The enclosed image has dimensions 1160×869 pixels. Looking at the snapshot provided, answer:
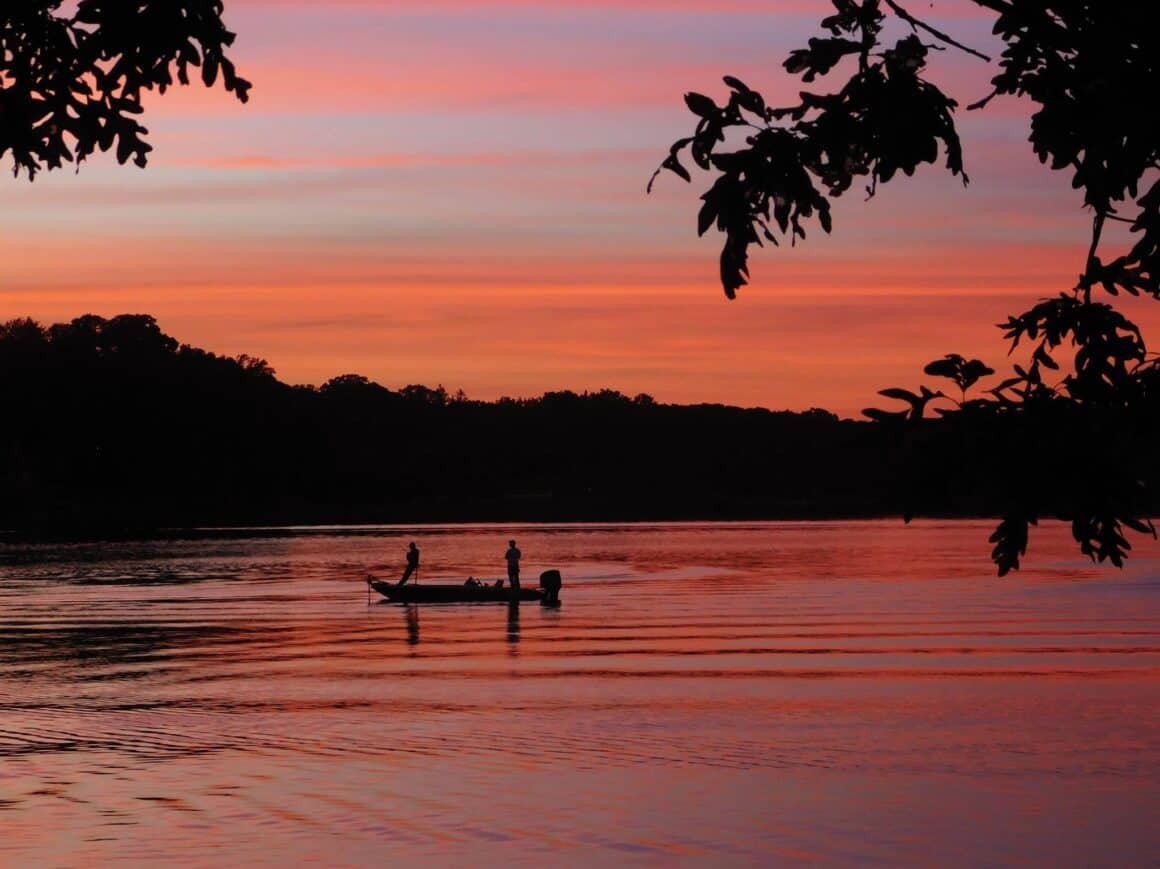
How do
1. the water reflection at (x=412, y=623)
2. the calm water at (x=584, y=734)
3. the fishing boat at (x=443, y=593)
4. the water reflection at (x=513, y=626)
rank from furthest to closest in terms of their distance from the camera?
the fishing boat at (x=443, y=593)
the water reflection at (x=412, y=623)
the water reflection at (x=513, y=626)
the calm water at (x=584, y=734)

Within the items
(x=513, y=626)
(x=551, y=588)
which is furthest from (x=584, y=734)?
(x=551, y=588)

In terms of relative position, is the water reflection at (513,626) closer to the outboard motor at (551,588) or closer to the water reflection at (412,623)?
the outboard motor at (551,588)

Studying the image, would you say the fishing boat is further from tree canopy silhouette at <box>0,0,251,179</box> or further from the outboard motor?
tree canopy silhouette at <box>0,0,251,179</box>

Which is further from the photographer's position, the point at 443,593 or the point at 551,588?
the point at 443,593

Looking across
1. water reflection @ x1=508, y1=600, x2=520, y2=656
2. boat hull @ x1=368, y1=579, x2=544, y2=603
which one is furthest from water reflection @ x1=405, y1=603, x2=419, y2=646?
water reflection @ x1=508, y1=600, x2=520, y2=656

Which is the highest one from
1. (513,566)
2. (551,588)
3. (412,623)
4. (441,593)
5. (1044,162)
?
(1044,162)

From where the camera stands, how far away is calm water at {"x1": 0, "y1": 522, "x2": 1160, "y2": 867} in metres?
18.3

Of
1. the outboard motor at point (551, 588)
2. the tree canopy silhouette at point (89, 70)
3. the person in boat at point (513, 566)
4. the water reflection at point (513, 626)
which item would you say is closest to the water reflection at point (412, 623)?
the water reflection at point (513, 626)

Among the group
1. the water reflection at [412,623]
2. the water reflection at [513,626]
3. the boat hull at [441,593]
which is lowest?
the water reflection at [412,623]

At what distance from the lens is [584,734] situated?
25.1m

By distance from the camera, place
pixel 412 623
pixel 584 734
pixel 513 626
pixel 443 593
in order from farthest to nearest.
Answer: pixel 443 593 → pixel 412 623 → pixel 513 626 → pixel 584 734

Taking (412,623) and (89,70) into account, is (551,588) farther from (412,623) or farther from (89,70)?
(89,70)

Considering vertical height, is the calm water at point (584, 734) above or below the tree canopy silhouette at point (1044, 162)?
below

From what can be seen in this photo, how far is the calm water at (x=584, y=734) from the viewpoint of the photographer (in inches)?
721
